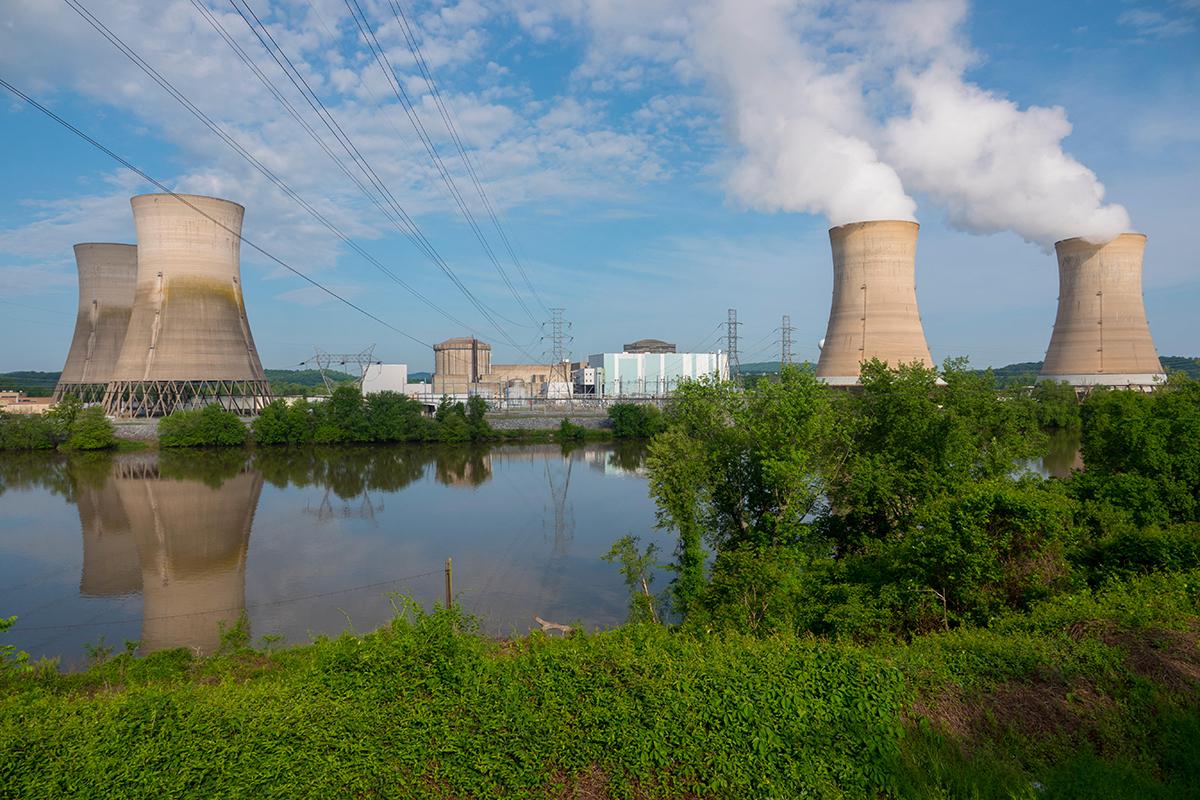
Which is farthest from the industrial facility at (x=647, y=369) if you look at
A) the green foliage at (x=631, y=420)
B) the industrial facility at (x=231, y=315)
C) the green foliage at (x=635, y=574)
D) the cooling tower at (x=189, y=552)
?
the green foliage at (x=635, y=574)

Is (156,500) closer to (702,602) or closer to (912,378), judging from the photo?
(702,602)

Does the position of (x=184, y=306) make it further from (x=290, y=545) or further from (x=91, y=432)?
(x=290, y=545)

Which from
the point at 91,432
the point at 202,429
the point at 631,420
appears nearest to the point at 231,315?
the point at 202,429

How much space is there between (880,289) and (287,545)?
48.0 ft

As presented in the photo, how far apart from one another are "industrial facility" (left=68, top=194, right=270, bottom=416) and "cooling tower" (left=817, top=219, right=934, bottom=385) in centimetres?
1937

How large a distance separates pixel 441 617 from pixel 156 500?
52.0 ft

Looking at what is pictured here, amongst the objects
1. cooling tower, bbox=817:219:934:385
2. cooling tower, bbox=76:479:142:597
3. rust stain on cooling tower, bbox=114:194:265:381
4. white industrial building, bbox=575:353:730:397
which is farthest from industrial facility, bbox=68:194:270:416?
white industrial building, bbox=575:353:730:397

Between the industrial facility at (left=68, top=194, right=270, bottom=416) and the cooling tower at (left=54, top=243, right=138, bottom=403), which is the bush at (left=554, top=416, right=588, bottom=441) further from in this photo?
the cooling tower at (left=54, top=243, right=138, bottom=403)

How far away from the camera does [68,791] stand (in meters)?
3.07

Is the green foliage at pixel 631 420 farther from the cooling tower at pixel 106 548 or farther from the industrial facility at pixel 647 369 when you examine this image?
the cooling tower at pixel 106 548

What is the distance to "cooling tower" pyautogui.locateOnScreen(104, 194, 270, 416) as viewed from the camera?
851 inches

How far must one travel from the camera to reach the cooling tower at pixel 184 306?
21625 millimetres

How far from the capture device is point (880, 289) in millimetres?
17125

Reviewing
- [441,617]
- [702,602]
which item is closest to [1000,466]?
[702,602]
